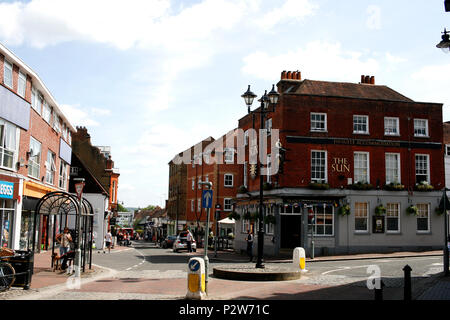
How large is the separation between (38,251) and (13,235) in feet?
22.7

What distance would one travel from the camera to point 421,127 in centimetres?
3316

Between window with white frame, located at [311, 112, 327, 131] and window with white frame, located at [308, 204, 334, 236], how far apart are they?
5.28m

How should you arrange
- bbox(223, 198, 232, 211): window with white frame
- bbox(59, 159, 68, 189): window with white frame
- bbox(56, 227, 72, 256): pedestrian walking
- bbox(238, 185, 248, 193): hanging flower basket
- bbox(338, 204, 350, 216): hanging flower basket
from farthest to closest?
bbox(223, 198, 232, 211): window with white frame
bbox(238, 185, 248, 193): hanging flower basket
bbox(59, 159, 68, 189): window with white frame
bbox(338, 204, 350, 216): hanging flower basket
bbox(56, 227, 72, 256): pedestrian walking

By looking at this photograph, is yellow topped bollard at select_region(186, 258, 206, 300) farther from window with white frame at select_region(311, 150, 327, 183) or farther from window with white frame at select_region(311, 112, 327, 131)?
window with white frame at select_region(311, 112, 327, 131)

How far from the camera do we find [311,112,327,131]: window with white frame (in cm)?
3178

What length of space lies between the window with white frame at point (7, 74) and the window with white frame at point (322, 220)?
63.0ft

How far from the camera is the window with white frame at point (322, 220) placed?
30.5 metres

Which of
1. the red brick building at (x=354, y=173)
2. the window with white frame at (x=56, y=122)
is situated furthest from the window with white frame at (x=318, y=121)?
the window with white frame at (x=56, y=122)

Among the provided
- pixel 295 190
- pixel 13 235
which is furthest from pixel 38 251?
pixel 295 190

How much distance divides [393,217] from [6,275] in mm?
25752

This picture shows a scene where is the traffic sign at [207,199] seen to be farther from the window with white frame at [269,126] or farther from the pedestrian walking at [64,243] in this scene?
the window with white frame at [269,126]

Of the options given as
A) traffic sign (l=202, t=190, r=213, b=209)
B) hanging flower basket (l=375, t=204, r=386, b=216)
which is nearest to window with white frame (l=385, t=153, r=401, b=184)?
hanging flower basket (l=375, t=204, r=386, b=216)
